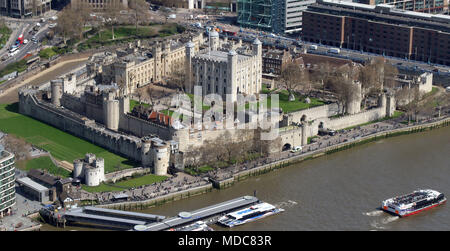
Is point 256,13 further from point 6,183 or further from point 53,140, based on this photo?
point 6,183

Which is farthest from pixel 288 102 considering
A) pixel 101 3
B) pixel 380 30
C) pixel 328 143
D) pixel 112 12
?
pixel 101 3

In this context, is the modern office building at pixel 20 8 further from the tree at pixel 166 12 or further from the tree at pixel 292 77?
the tree at pixel 292 77

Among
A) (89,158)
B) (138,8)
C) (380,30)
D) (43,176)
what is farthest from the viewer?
(138,8)

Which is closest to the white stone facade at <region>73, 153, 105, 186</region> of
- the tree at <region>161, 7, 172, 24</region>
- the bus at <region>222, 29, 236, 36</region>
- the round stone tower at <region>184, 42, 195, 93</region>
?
the round stone tower at <region>184, 42, 195, 93</region>

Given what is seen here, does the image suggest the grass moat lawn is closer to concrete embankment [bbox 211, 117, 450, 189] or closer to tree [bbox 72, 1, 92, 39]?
concrete embankment [bbox 211, 117, 450, 189]

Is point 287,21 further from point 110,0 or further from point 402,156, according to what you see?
point 402,156

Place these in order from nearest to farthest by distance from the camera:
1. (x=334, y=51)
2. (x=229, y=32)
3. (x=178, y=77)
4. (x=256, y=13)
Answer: (x=178, y=77), (x=334, y=51), (x=229, y=32), (x=256, y=13)

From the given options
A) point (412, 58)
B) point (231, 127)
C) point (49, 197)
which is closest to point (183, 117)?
point (231, 127)
